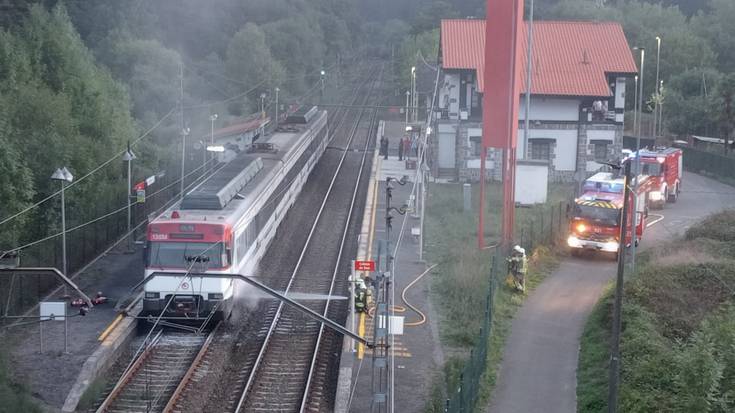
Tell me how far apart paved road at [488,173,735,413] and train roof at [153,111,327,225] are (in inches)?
269

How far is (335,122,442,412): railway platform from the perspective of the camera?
55.8 feet

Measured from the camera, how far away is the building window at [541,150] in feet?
144

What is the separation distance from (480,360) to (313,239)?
1448 centimetres

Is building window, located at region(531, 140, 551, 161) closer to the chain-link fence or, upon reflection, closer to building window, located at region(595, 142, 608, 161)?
building window, located at region(595, 142, 608, 161)

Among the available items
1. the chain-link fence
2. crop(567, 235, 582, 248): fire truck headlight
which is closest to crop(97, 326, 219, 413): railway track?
the chain-link fence

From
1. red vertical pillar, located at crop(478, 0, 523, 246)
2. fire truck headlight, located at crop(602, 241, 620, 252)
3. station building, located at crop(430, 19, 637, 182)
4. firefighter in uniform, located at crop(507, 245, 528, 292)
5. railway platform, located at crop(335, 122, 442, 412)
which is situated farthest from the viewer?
station building, located at crop(430, 19, 637, 182)

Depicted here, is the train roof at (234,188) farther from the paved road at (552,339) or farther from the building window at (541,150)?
the building window at (541,150)

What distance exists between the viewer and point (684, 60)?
68125 mm

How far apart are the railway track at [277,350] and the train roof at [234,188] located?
245 cm

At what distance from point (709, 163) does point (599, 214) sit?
80.0 feet

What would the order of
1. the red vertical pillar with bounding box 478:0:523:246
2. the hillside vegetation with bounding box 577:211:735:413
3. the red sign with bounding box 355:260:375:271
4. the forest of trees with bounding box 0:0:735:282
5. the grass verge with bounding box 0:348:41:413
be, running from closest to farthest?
the hillside vegetation with bounding box 577:211:735:413
the grass verge with bounding box 0:348:41:413
the red sign with bounding box 355:260:375:271
the red vertical pillar with bounding box 478:0:523:246
the forest of trees with bounding box 0:0:735:282

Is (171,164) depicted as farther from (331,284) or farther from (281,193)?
(331,284)

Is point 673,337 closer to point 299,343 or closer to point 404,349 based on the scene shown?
point 404,349

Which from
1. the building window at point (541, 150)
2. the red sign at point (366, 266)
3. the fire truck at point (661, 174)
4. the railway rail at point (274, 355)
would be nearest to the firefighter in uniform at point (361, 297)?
the railway rail at point (274, 355)
